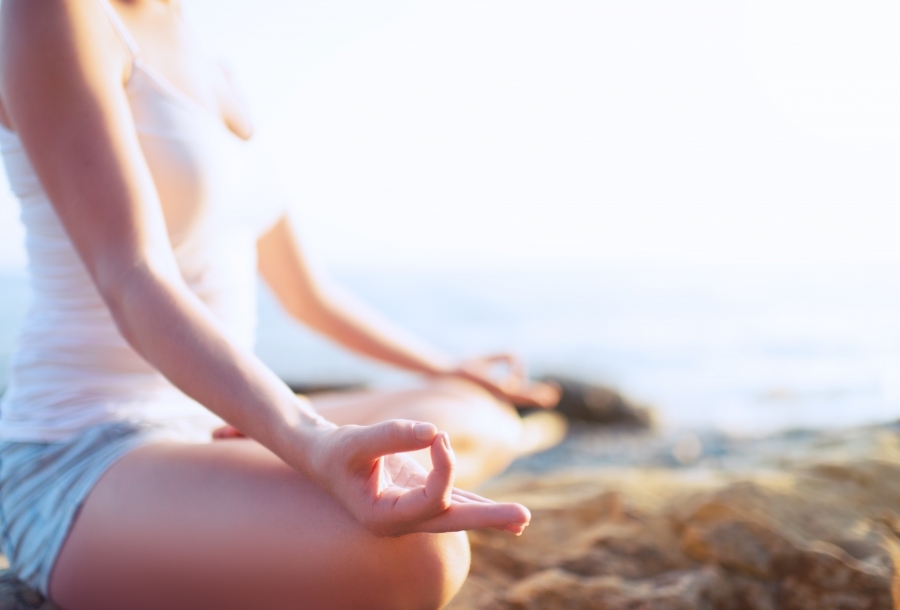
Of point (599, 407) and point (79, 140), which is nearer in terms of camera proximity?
point (79, 140)

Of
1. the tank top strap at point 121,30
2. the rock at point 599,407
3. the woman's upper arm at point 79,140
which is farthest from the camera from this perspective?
the rock at point 599,407

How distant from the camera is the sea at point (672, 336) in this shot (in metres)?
9.66

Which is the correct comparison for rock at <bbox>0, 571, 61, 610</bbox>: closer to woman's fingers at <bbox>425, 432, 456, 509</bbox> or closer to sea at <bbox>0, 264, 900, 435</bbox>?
woman's fingers at <bbox>425, 432, 456, 509</bbox>

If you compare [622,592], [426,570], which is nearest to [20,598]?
[426,570]

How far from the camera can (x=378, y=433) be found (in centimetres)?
99

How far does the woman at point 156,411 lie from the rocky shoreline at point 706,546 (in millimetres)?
346

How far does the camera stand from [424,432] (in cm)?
95

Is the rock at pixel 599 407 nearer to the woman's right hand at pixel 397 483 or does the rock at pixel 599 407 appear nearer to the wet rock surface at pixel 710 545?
the wet rock surface at pixel 710 545

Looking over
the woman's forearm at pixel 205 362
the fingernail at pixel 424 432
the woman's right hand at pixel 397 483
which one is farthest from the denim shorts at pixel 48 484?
the fingernail at pixel 424 432

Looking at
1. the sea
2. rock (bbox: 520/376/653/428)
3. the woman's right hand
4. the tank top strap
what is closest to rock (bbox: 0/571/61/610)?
the woman's right hand

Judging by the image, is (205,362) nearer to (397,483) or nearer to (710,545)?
(397,483)

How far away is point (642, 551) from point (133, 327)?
1.49 metres

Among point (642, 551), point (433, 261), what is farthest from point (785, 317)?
point (433, 261)

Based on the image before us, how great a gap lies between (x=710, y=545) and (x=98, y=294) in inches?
67.2
